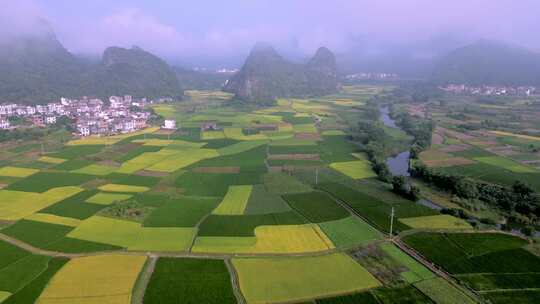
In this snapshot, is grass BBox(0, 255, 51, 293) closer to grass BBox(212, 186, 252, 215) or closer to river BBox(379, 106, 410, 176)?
grass BBox(212, 186, 252, 215)

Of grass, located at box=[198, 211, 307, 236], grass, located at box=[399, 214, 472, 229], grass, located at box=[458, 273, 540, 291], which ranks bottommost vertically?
grass, located at box=[458, 273, 540, 291]

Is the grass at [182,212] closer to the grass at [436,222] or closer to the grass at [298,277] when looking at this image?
the grass at [298,277]

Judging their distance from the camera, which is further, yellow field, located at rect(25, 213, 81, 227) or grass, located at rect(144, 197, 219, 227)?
grass, located at rect(144, 197, 219, 227)

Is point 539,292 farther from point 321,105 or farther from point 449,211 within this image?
point 321,105

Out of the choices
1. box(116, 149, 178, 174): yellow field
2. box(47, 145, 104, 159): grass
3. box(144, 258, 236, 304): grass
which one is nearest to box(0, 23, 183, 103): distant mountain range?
box(47, 145, 104, 159): grass

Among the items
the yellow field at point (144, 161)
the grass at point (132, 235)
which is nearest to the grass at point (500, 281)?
the grass at point (132, 235)

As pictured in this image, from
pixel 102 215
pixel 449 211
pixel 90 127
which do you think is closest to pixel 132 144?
pixel 90 127
